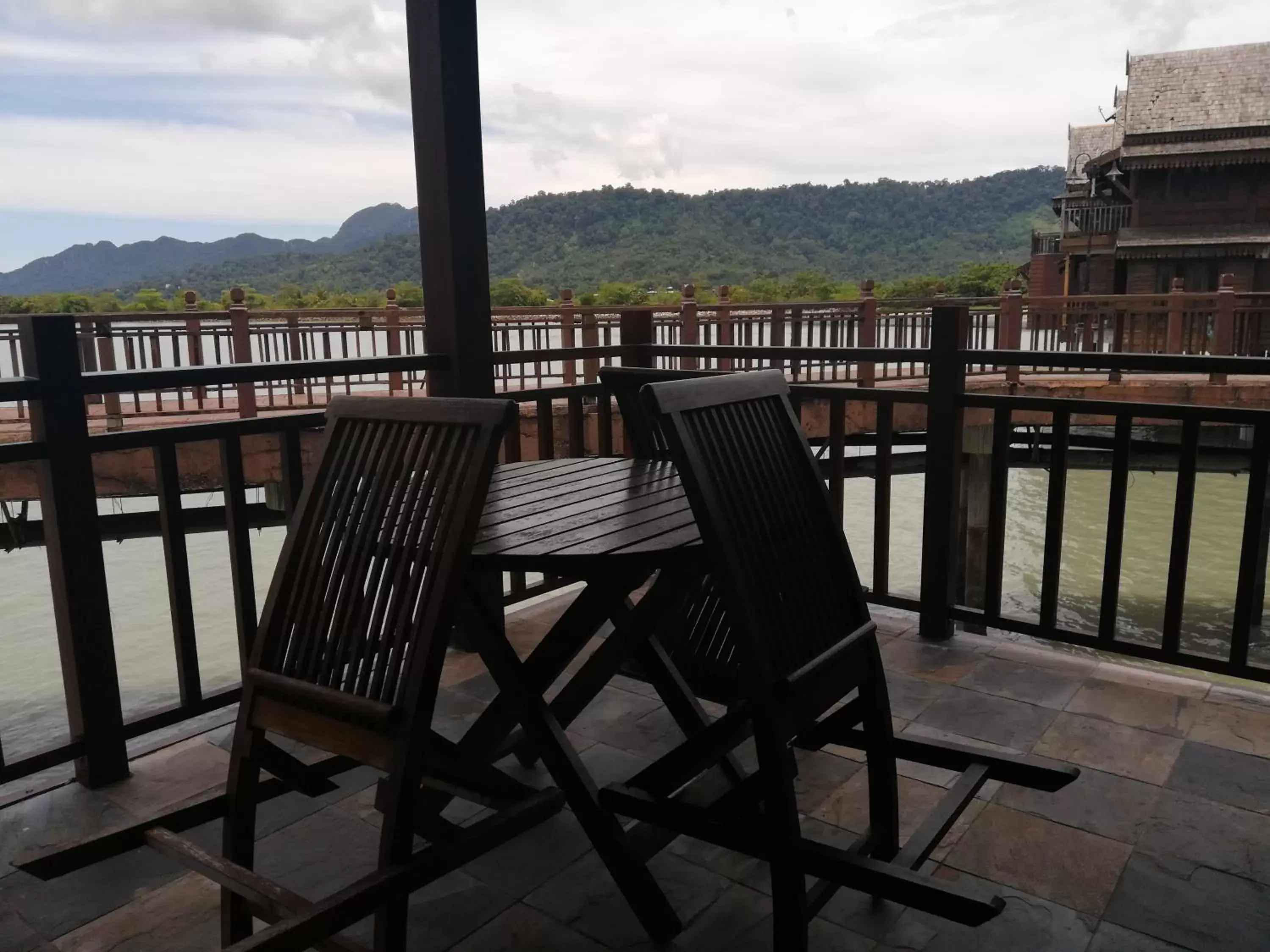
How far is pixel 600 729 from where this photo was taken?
8.64 feet

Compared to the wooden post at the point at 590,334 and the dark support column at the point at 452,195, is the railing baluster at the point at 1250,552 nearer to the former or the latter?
the dark support column at the point at 452,195

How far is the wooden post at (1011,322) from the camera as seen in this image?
1177 cm

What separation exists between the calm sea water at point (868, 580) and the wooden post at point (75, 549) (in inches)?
117

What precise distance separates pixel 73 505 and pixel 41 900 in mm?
880

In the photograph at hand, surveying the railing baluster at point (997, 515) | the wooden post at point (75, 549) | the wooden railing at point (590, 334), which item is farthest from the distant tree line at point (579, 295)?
the wooden post at point (75, 549)

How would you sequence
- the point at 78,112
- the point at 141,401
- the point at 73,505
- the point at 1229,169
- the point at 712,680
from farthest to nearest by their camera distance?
the point at 78,112
the point at 1229,169
the point at 141,401
the point at 712,680
the point at 73,505

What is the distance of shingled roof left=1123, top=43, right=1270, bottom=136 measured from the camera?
22750 millimetres

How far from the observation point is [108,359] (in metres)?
9.24

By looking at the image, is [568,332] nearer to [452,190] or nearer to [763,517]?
[452,190]

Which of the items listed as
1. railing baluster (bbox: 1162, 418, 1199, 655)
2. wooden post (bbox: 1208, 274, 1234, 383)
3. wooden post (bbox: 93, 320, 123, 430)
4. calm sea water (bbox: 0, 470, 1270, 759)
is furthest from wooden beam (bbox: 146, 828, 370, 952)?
wooden post (bbox: 1208, 274, 1234, 383)

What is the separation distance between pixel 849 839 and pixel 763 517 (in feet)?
2.90

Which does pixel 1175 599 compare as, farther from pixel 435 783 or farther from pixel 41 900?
pixel 41 900

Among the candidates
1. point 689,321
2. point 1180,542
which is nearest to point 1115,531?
point 1180,542

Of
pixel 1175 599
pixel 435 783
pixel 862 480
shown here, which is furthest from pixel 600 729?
pixel 862 480
